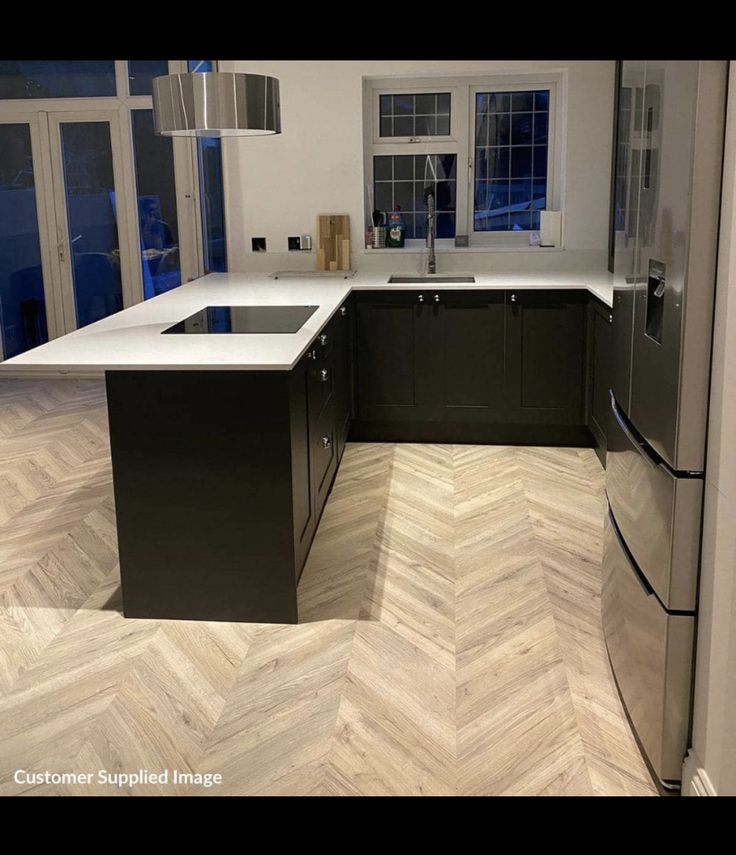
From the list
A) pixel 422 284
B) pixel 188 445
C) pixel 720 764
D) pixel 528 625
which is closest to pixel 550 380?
pixel 422 284

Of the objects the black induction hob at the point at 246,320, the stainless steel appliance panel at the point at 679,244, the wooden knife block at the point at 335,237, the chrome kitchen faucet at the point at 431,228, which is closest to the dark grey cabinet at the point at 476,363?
the chrome kitchen faucet at the point at 431,228

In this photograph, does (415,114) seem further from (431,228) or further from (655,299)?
(655,299)

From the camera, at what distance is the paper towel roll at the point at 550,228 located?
5477 millimetres

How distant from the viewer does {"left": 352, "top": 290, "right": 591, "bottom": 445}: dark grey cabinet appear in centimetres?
484

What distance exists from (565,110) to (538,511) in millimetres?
2644

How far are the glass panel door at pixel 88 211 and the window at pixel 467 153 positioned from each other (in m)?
2.08

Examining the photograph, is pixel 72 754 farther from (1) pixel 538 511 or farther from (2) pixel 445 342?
(2) pixel 445 342

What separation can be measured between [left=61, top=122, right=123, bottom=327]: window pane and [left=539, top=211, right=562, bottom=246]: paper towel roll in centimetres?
315

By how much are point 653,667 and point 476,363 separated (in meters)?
2.90

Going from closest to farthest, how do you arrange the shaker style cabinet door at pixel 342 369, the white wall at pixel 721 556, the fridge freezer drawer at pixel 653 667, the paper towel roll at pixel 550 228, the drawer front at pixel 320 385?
the white wall at pixel 721 556 → the fridge freezer drawer at pixel 653 667 → the drawer front at pixel 320 385 → the shaker style cabinet door at pixel 342 369 → the paper towel roll at pixel 550 228

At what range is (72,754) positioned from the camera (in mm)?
2336

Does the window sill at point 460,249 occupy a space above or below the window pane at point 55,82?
below

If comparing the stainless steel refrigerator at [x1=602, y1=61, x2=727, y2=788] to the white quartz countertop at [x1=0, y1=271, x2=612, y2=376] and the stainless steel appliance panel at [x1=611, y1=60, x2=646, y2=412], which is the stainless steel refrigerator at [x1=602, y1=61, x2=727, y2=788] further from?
the white quartz countertop at [x1=0, y1=271, x2=612, y2=376]

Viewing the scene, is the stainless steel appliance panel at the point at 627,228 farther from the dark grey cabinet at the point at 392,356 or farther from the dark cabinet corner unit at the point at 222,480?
the dark grey cabinet at the point at 392,356
